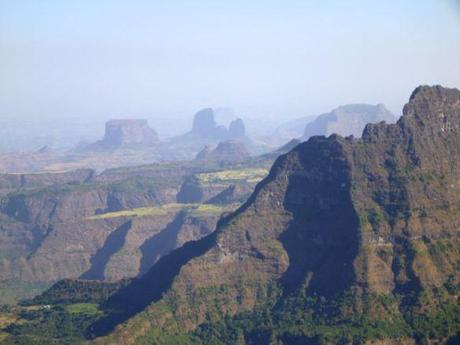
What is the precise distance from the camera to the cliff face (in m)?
121

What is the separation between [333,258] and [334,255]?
514 mm

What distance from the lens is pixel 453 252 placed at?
128 meters

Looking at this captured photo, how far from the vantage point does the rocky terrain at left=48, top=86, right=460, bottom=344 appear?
120375 mm

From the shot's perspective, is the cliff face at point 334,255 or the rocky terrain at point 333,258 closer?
the rocky terrain at point 333,258

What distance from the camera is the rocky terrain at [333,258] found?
120m

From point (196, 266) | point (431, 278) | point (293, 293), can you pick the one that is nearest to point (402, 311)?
point (431, 278)

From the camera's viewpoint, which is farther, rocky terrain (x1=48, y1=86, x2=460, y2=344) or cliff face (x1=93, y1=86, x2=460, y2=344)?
cliff face (x1=93, y1=86, x2=460, y2=344)

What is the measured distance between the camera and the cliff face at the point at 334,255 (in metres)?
121

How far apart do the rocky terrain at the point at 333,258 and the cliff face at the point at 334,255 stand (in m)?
0.18

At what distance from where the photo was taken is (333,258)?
12962cm

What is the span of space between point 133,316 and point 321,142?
42060 mm

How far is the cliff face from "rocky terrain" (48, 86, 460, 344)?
18cm

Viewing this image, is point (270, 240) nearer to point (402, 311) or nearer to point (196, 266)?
point (196, 266)

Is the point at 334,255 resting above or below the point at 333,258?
above
